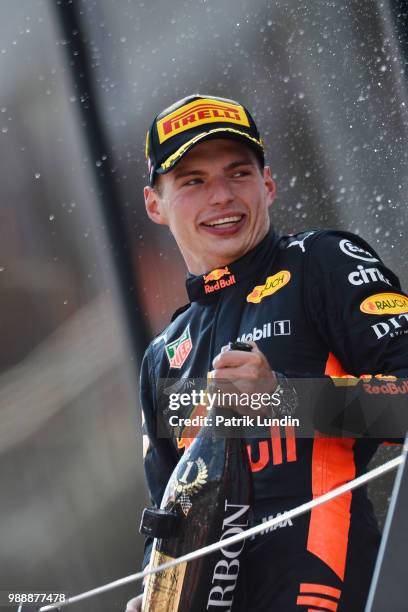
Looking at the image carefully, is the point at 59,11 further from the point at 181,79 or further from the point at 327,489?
the point at 327,489

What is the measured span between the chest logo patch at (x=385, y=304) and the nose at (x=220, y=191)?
0.30 meters

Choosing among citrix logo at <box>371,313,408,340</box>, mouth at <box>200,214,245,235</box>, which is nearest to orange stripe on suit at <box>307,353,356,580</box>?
citrix logo at <box>371,313,408,340</box>

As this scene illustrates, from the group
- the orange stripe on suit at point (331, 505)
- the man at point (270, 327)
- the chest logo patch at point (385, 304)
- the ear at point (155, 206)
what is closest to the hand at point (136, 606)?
the man at point (270, 327)

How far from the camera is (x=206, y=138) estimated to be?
1188 mm

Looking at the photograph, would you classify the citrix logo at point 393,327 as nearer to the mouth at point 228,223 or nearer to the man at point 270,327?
the man at point 270,327

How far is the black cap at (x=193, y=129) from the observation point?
1202mm

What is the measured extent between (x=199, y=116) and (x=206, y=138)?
59 millimetres

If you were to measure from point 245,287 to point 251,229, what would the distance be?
96mm

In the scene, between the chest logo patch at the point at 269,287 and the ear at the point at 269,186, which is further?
the ear at the point at 269,186

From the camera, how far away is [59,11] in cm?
198

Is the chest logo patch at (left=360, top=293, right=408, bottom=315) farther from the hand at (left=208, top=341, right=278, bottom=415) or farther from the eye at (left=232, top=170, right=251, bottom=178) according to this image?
the eye at (left=232, top=170, right=251, bottom=178)

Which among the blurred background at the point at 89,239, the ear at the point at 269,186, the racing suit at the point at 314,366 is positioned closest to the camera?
the racing suit at the point at 314,366

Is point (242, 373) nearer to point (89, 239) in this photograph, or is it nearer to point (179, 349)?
point (179, 349)

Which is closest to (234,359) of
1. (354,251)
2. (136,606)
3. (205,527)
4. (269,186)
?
(205,527)
